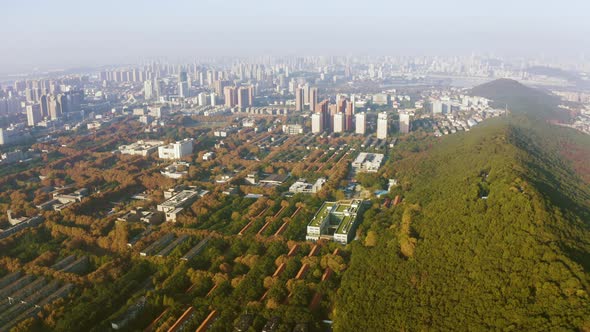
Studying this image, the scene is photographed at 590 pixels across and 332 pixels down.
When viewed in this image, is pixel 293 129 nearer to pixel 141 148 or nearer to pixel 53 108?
pixel 141 148

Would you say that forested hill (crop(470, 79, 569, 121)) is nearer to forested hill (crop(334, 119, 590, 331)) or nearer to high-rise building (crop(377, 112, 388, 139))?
high-rise building (crop(377, 112, 388, 139))

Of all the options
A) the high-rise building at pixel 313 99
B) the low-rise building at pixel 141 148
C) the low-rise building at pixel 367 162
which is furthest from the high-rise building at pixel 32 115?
the low-rise building at pixel 367 162

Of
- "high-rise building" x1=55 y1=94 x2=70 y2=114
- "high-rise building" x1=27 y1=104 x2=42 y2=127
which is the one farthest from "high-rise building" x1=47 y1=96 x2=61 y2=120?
"high-rise building" x1=27 y1=104 x2=42 y2=127

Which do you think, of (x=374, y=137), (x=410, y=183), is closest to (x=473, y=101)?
(x=374, y=137)

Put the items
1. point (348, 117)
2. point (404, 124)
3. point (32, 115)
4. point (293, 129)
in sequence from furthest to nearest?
point (32, 115)
point (348, 117)
point (293, 129)
point (404, 124)

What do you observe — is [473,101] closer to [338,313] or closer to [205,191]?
[205,191]

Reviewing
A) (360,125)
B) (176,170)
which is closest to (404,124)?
(360,125)

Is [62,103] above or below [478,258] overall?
above
